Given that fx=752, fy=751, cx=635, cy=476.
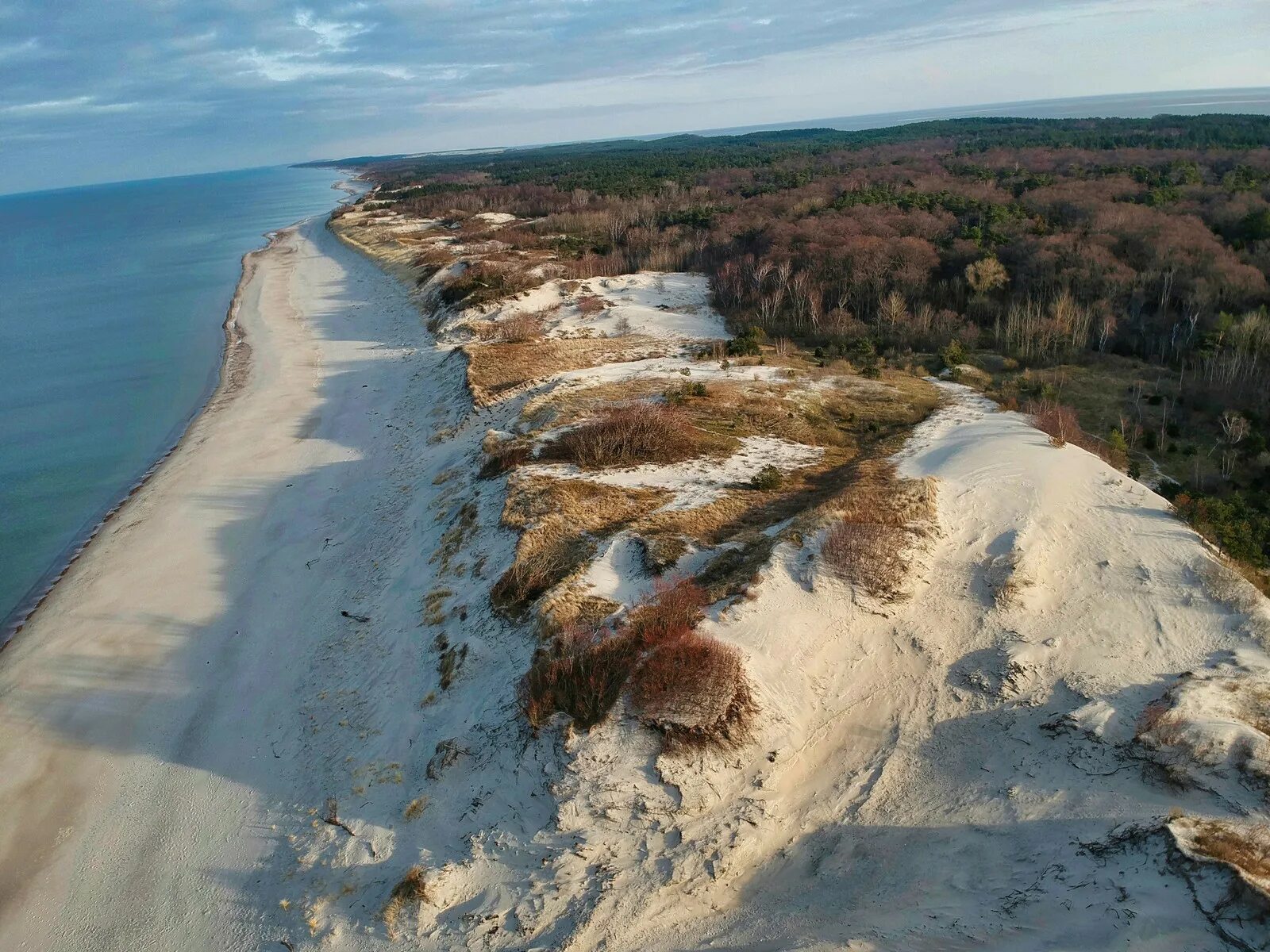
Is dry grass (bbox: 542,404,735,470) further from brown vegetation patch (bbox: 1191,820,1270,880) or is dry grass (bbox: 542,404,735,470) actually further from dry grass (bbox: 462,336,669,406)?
brown vegetation patch (bbox: 1191,820,1270,880)

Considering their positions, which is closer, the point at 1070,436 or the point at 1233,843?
the point at 1233,843

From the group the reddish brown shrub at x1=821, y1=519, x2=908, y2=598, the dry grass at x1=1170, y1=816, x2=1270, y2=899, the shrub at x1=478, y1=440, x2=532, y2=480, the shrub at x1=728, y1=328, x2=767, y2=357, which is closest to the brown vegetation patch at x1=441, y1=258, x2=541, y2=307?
the shrub at x1=728, y1=328, x2=767, y2=357

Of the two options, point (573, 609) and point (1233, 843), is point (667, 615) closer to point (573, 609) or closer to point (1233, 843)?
point (573, 609)

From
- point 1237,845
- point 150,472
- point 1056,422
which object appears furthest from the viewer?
point 150,472

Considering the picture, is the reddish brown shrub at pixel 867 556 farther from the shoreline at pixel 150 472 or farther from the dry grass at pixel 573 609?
the shoreline at pixel 150 472

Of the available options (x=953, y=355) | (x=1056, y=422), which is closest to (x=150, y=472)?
(x=1056, y=422)

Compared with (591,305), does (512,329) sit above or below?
below
